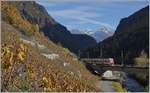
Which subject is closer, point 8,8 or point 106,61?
point 8,8

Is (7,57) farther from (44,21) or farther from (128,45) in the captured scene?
(128,45)

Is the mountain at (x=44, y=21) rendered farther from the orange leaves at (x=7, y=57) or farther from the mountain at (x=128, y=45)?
the orange leaves at (x=7, y=57)

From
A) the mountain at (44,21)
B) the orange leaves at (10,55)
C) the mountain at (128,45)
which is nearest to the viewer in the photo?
the orange leaves at (10,55)

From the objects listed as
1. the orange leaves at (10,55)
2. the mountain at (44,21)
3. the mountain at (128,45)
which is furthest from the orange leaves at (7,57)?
the mountain at (128,45)

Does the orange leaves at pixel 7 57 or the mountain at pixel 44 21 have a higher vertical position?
the mountain at pixel 44 21

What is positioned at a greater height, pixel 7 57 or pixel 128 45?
pixel 128 45

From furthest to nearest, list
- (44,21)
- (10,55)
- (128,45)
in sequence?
(128,45) → (44,21) → (10,55)

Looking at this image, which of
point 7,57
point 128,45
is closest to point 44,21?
point 128,45

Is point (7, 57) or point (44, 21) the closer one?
point (7, 57)

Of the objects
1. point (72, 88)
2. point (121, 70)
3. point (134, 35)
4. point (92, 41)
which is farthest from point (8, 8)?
point (92, 41)

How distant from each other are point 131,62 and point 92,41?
64.8 m

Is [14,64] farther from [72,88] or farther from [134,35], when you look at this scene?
[134,35]

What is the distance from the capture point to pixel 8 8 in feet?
95.0

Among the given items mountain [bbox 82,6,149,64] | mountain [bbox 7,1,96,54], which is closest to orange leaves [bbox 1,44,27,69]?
mountain [bbox 7,1,96,54]
